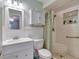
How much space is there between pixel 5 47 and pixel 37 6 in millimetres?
1913

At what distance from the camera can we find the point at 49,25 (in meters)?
3.23

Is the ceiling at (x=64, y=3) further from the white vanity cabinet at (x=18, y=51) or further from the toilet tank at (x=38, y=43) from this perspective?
the white vanity cabinet at (x=18, y=51)

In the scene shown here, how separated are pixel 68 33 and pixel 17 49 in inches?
87.2

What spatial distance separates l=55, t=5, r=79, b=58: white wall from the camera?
3211 mm

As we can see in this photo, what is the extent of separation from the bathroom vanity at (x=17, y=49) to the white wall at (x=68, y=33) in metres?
1.74

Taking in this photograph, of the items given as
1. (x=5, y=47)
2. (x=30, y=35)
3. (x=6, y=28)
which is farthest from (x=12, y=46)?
(x=30, y=35)

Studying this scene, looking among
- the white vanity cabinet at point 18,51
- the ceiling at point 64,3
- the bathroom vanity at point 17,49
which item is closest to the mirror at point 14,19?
the bathroom vanity at point 17,49

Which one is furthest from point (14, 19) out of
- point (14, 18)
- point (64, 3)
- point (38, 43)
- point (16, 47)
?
point (64, 3)

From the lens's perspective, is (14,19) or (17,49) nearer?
(17,49)

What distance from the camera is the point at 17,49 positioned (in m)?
2.11

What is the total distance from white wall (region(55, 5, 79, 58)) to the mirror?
1875mm

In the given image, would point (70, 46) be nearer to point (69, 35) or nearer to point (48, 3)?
point (69, 35)

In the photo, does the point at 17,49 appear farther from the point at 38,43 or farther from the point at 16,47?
the point at 38,43

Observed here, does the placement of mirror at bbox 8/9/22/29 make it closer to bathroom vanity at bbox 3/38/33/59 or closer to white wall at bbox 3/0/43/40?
white wall at bbox 3/0/43/40
